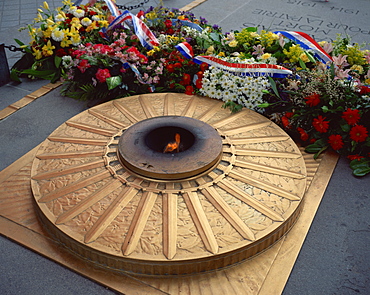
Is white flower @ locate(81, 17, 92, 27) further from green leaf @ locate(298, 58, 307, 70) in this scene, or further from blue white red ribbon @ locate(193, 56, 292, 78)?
green leaf @ locate(298, 58, 307, 70)

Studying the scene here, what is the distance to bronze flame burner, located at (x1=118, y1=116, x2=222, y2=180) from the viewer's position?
9.25 ft

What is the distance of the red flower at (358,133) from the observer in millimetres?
3377

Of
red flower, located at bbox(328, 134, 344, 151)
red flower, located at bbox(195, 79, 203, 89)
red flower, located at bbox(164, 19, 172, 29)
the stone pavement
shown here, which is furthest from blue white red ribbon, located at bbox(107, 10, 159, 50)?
red flower, located at bbox(328, 134, 344, 151)

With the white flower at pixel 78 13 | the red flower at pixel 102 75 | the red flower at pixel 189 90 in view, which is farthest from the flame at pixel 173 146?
the white flower at pixel 78 13

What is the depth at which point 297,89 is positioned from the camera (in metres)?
3.79

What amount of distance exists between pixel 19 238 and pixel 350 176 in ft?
8.76

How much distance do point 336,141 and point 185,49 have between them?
6.18ft

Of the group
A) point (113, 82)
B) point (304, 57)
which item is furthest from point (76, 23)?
point (304, 57)

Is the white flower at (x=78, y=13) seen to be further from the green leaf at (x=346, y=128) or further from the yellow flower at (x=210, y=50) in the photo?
the green leaf at (x=346, y=128)

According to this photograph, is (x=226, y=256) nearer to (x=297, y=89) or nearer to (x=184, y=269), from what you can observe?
(x=184, y=269)

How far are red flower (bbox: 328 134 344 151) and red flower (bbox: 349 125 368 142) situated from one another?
0.34ft

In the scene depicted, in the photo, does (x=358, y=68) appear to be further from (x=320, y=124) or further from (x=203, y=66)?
(x=203, y=66)

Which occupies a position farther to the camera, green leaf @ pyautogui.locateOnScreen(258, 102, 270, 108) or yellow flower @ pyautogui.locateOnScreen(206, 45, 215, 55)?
yellow flower @ pyautogui.locateOnScreen(206, 45, 215, 55)

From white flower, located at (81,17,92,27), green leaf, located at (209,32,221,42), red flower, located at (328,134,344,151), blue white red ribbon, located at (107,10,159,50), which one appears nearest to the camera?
red flower, located at (328,134,344,151)
